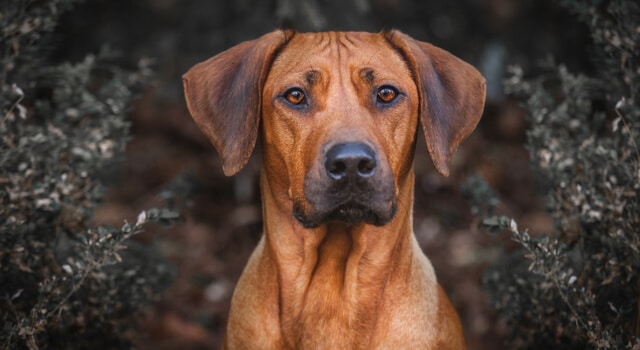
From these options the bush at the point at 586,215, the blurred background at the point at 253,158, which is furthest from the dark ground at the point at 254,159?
the bush at the point at 586,215

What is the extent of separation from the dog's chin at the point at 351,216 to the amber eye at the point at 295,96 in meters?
0.60

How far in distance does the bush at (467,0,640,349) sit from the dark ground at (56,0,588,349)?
1389 mm

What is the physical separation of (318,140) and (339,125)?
0.40 feet

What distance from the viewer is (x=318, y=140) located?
12.2 feet

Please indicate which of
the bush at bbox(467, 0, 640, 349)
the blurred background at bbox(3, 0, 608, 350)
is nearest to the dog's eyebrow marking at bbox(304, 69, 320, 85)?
the bush at bbox(467, 0, 640, 349)

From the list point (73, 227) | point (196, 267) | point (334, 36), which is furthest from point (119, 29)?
point (334, 36)

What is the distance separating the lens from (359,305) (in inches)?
155

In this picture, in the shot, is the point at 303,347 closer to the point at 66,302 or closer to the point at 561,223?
the point at 66,302

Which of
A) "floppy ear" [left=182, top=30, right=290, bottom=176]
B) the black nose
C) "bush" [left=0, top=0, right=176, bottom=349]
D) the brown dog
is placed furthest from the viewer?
"bush" [left=0, top=0, right=176, bottom=349]

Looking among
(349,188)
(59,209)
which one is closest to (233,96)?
(349,188)

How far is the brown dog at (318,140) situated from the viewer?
3.90m

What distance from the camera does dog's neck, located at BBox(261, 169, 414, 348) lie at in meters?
3.93

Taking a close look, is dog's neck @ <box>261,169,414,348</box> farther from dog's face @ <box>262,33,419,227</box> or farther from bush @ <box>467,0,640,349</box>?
bush @ <box>467,0,640,349</box>

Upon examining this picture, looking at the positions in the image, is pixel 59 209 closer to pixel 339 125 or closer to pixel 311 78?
pixel 311 78
